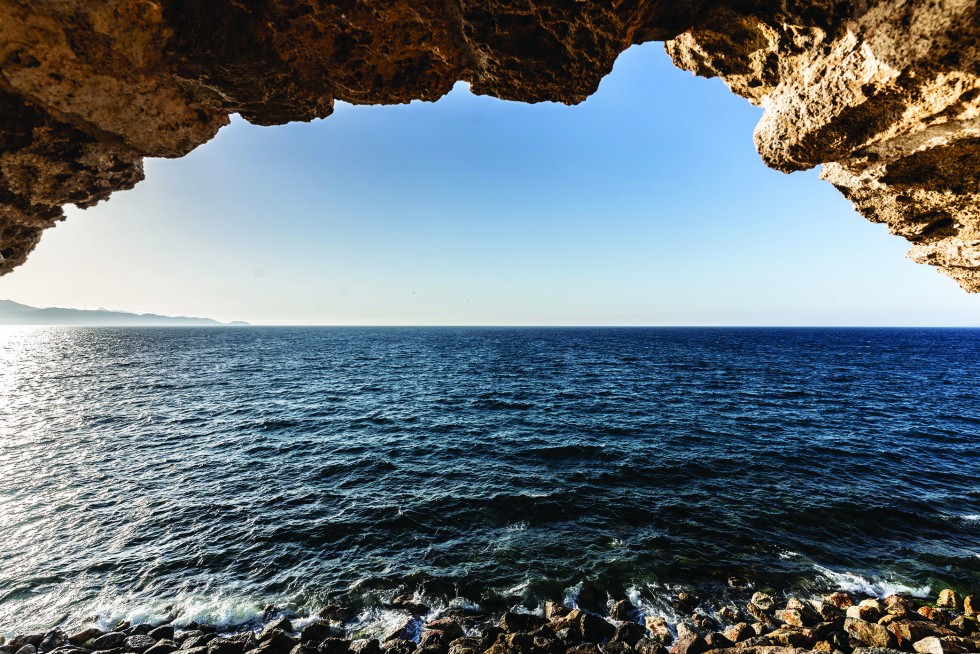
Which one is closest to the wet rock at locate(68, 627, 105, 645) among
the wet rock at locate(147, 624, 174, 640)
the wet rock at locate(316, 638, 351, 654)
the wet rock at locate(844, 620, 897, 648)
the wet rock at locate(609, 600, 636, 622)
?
the wet rock at locate(147, 624, 174, 640)

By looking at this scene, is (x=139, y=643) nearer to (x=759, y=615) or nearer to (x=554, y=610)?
(x=554, y=610)

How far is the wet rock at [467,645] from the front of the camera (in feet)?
29.4

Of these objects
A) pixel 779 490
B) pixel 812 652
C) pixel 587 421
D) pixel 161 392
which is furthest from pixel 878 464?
pixel 161 392

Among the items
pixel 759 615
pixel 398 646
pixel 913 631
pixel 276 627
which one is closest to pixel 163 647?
pixel 276 627

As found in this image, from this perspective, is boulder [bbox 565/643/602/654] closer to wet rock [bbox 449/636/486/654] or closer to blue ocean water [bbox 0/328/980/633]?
blue ocean water [bbox 0/328/980/633]

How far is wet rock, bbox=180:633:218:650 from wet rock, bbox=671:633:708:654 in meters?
11.8

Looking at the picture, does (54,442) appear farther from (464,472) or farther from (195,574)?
(464,472)

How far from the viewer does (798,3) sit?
24.4ft

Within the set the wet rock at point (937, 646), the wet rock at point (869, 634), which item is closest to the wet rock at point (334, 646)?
the wet rock at point (869, 634)

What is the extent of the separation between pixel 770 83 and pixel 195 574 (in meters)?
22.1

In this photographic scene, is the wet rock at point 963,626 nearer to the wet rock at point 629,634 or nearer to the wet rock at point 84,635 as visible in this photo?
the wet rock at point 629,634

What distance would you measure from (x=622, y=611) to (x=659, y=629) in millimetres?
999

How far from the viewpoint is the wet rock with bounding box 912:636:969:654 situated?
7.94 m

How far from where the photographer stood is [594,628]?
9703mm
